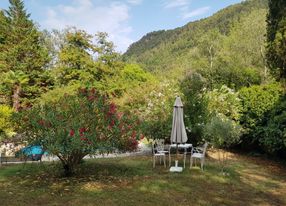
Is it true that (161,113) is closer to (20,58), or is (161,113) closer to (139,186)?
(139,186)

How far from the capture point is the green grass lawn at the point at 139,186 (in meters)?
7.50

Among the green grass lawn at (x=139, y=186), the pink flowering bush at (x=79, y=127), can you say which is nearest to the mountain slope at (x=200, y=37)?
the green grass lawn at (x=139, y=186)

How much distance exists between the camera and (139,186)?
8.60 metres

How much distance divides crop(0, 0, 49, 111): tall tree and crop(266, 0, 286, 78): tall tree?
71.6ft

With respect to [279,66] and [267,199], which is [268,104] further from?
[267,199]

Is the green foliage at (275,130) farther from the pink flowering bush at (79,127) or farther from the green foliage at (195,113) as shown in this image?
the pink flowering bush at (79,127)

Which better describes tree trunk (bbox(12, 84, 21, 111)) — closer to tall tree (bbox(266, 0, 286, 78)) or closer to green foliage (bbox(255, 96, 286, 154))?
tall tree (bbox(266, 0, 286, 78))

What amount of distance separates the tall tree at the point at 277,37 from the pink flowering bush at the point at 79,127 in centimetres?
1008

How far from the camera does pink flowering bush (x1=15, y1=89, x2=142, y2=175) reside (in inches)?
330

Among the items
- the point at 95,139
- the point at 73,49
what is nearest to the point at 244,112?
the point at 95,139

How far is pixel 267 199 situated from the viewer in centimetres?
794

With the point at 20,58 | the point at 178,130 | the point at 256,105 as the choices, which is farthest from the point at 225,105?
the point at 20,58

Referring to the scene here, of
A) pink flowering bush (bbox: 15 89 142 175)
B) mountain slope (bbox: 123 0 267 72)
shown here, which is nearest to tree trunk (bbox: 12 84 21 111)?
mountain slope (bbox: 123 0 267 72)

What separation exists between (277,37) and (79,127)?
39.5ft
